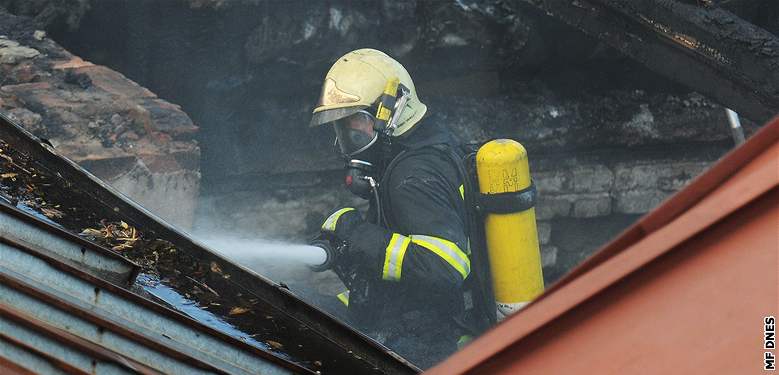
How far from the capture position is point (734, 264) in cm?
130

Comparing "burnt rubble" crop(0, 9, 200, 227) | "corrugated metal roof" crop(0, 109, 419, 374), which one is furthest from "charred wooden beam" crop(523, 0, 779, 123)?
"corrugated metal roof" crop(0, 109, 419, 374)

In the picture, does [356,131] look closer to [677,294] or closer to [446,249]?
[446,249]

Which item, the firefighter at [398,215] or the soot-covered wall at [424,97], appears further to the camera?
the soot-covered wall at [424,97]

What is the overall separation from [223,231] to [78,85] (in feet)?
5.62

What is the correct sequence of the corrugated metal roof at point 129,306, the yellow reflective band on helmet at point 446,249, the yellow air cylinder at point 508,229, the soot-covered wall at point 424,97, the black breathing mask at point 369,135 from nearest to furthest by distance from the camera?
the corrugated metal roof at point 129,306, the yellow reflective band on helmet at point 446,249, the yellow air cylinder at point 508,229, the black breathing mask at point 369,135, the soot-covered wall at point 424,97

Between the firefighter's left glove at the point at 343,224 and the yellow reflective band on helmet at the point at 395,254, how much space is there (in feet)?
0.86

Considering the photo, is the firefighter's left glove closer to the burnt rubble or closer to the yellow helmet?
the yellow helmet

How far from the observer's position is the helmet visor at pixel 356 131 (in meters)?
5.34

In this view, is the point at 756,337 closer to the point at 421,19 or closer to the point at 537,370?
the point at 537,370

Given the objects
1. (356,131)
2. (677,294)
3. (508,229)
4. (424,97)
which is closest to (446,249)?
(508,229)

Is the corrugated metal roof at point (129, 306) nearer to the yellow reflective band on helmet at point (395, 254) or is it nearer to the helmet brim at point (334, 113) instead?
the yellow reflective band on helmet at point (395, 254)

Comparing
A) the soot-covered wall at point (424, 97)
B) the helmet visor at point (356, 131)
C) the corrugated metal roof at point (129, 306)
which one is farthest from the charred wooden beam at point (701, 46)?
the corrugated metal roof at point (129, 306)

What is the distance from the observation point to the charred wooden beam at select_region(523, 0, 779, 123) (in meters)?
5.66

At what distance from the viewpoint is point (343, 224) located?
5.22 m
